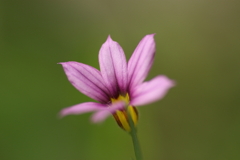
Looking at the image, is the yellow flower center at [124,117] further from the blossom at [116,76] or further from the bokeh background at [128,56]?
the bokeh background at [128,56]

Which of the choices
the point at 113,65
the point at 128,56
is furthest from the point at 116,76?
the point at 128,56

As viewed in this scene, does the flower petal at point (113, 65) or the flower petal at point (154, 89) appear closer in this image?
the flower petal at point (154, 89)

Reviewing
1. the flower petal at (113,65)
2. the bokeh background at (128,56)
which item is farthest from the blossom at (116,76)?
the bokeh background at (128,56)

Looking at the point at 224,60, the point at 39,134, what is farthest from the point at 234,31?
the point at 39,134

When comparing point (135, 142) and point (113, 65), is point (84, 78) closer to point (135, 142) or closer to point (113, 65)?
point (113, 65)

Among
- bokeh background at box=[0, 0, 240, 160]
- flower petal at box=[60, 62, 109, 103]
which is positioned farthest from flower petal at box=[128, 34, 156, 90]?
bokeh background at box=[0, 0, 240, 160]
